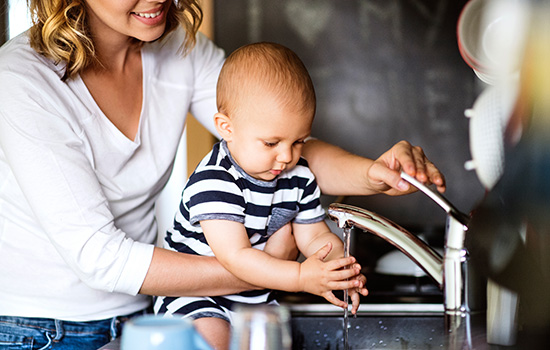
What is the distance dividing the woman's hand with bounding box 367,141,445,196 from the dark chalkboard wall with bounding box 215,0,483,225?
131 cm

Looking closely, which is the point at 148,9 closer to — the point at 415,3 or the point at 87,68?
the point at 87,68

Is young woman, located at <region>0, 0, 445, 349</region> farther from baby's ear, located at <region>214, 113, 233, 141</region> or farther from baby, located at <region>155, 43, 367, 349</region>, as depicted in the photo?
baby's ear, located at <region>214, 113, 233, 141</region>

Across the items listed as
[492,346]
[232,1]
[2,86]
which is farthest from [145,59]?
[232,1]

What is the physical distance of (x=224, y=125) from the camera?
1.23 metres

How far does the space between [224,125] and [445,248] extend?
49cm

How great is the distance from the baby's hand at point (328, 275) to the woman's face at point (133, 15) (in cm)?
55

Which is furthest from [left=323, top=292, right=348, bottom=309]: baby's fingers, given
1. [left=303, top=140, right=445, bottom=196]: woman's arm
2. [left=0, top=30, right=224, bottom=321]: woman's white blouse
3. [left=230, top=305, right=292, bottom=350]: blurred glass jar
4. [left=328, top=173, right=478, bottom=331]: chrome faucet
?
[left=230, top=305, right=292, bottom=350]: blurred glass jar

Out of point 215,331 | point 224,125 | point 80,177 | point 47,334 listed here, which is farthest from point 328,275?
point 47,334

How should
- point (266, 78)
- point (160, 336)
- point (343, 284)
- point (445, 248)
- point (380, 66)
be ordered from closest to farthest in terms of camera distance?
point (160, 336) < point (445, 248) < point (343, 284) < point (266, 78) < point (380, 66)

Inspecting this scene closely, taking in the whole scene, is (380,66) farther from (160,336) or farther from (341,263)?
(160,336)

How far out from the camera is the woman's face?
1.21 metres

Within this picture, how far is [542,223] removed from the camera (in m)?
0.70

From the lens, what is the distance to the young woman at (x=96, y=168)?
1.15 metres

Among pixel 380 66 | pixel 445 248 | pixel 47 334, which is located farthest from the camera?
pixel 380 66
